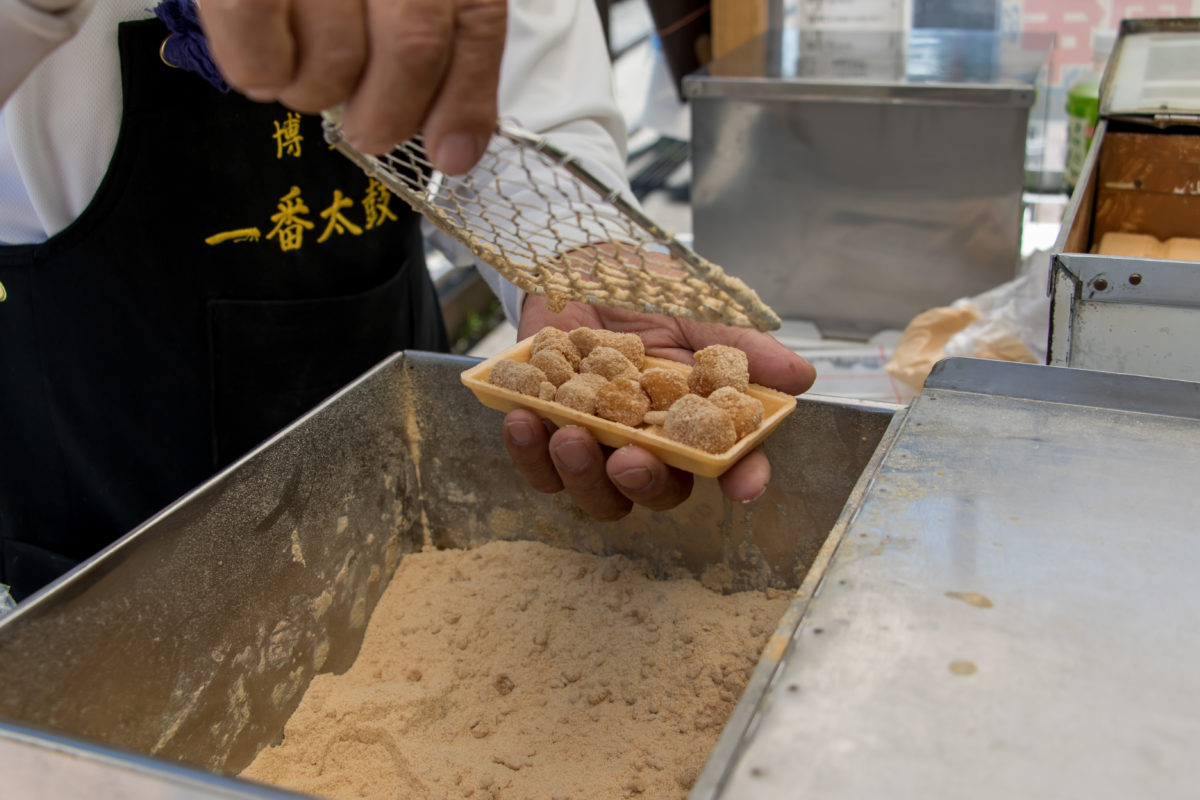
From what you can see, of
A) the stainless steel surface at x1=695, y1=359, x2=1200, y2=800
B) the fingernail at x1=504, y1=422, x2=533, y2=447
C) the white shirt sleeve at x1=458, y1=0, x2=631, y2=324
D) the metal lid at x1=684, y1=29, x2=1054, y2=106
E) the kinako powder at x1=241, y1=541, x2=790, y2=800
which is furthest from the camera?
the metal lid at x1=684, y1=29, x2=1054, y2=106

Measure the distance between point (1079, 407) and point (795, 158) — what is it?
127 cm

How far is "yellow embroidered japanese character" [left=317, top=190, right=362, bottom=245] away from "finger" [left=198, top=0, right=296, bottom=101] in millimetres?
745

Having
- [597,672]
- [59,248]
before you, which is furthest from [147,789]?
[59,248]

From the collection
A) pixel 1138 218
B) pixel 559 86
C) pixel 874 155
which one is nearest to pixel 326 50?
pixel 559 86

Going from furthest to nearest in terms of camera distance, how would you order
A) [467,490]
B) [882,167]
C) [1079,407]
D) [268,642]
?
[882,167]
[467,490]
[268,642]
[1079,407]

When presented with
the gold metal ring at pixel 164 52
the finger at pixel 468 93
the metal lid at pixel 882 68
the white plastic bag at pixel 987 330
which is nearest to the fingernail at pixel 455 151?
the finger at pixel 468 93

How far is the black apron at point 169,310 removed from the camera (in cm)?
111

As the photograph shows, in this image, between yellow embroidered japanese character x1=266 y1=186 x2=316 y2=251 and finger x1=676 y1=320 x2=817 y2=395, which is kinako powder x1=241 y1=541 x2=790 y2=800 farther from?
yellow embroidered japanese character x1=266 y1=186 x2=316 y2=251

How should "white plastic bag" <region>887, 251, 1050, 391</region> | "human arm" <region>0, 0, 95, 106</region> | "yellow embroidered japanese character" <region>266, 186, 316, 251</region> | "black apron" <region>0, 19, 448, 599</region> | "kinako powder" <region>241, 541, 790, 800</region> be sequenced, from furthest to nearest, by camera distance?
"white plastic bag" <region>887, 251, 1050, 391</region>, "yellow embroidered japanese character" <region>266, 186, 316, 251</region>, "black apron" <region>0, 19, 448, 599</region>, "kinako powder" <region>241, 541, 790, 800</region>, "human arm" <region>0, 0, 95, 106</region>

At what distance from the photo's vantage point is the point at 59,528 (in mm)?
1247

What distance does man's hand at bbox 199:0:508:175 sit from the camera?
51 centimetres

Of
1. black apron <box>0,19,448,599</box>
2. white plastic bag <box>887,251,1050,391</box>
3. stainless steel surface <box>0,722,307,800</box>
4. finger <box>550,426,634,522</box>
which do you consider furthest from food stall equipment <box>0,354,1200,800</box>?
white plastic bag <box>887,251,1050,391</box>

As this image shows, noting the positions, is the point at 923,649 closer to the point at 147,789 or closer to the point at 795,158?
the point at 147,789

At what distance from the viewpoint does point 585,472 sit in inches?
37.4
